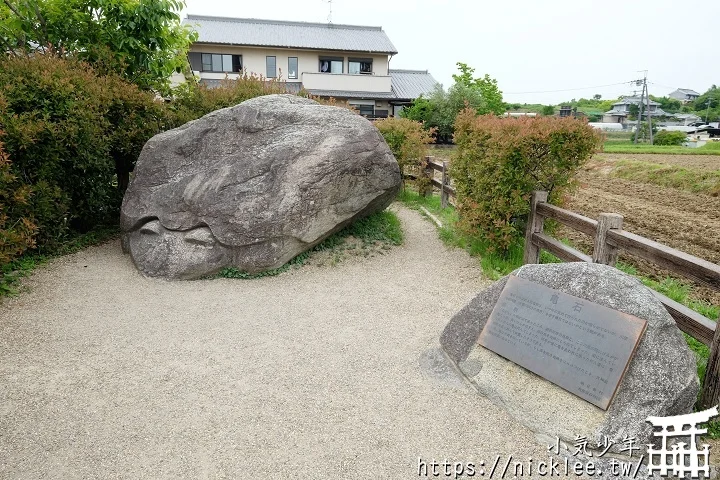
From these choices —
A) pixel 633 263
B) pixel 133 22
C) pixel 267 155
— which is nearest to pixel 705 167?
pixel 633 263

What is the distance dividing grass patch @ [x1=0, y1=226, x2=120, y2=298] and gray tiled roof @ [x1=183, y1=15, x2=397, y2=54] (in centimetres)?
2185

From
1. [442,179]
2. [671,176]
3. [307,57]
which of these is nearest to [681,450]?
[442,179]

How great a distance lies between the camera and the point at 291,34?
2980 centimetres

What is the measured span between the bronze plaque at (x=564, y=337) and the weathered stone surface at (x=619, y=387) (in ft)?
0.26

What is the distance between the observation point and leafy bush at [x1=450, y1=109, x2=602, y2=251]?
254 inches

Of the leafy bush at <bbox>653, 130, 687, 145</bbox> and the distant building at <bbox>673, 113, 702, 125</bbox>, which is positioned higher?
the distant building at <bbox>673, 113, 702, 125</bbox>

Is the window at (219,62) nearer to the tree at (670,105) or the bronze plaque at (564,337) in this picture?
the bronze plaque at (564,337)

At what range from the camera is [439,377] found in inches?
170

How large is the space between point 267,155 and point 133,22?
4691 mm

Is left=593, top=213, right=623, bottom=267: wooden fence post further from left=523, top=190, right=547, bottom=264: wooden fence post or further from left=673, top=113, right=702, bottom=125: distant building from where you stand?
left=673, top=113, right=702, bottom=125: distant building

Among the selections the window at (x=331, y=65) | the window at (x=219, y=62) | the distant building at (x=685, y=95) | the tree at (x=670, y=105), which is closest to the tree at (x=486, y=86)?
the window at (x=331, y=65)

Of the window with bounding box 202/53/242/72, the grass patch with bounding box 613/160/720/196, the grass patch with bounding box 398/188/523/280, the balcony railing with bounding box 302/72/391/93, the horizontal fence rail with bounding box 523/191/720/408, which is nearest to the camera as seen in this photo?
the horizontal fence rail with bounding box 523/191/720/408

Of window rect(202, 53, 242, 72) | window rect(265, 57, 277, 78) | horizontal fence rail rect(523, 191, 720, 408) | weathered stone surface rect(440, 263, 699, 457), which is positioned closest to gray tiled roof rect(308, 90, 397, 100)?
window rect(265, 57, 277, 78)

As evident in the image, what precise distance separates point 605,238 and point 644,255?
0.66 metres
